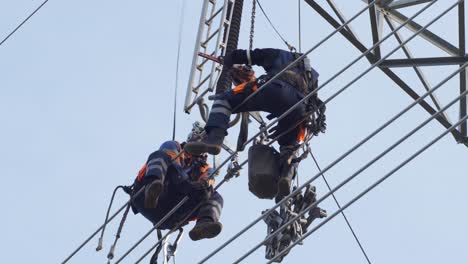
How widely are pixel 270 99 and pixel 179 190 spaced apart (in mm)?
A: 1211

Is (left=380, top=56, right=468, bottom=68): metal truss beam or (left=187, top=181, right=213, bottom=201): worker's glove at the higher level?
(left=380, top=56, right=468, bottom=68): metal truss beam

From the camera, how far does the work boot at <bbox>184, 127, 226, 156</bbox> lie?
1022 centimetres

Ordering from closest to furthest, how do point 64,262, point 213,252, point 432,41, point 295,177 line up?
point 213,252 → point 64,262 → point 295,177 → point 432,41

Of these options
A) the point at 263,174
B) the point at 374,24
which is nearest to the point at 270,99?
the point at 263,174

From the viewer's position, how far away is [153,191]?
34.4ft

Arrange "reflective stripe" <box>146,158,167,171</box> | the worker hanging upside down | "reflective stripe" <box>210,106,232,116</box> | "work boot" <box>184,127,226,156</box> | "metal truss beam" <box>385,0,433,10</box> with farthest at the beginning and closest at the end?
1. "metal truss beam" <box>385,0,433,10</box>
2. "reflective stripe" <box>146,158,167,171</box>
3. the worker hanging upside down
4. "reflective stripe" <box>210,106,232,116</box>
5. "work boot" <box>184,127,226,156</box>

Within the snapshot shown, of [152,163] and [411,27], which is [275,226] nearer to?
[152,163]

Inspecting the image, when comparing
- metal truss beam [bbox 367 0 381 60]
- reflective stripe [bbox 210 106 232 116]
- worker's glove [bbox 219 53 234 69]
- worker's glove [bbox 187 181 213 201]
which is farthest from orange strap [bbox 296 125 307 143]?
metal truss beam [bbox 367 0 381 60]

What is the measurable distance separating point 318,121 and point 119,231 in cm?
188

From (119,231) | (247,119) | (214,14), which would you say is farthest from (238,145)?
(214,14)

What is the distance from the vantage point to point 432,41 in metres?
11.5

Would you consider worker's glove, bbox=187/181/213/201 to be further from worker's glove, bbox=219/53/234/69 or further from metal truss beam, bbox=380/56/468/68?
metal truss beam, bbox=380/56/468/68

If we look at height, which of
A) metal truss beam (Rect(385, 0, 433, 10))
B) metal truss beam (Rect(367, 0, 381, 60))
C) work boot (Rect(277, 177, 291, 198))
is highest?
metal truss beam (Rect(385, 0, 433, 10))

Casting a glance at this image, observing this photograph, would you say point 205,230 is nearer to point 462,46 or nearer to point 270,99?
point 270,99
